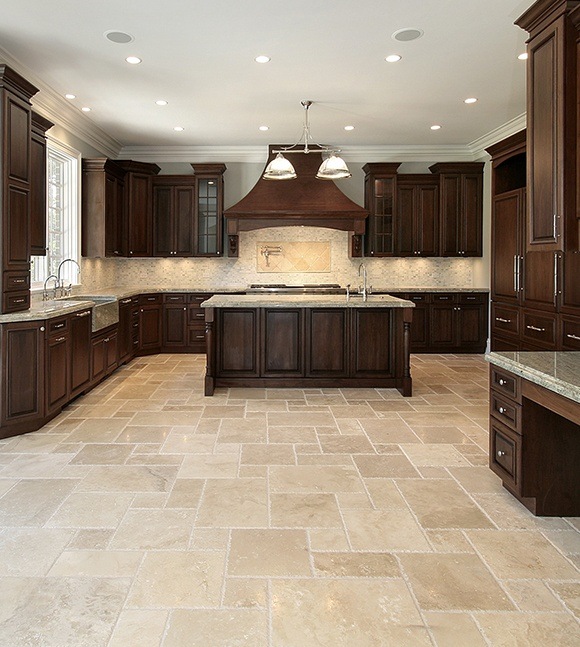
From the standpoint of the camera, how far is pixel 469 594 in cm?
229

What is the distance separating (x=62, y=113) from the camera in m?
6.61

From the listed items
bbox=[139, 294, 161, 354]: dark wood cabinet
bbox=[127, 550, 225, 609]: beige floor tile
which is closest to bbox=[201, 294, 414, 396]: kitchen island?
bbox=[139, 294, 161, 354]: dark wood cabinet

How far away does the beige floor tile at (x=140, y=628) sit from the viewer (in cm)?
200

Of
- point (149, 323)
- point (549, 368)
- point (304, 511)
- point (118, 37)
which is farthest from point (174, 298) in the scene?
point (549, 368)

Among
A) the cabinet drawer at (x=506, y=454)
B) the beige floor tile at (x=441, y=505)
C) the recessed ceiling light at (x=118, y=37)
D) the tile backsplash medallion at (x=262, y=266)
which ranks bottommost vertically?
the beige floor tile at (x=441, y=505)

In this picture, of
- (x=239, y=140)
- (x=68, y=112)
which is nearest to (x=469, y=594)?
(x=68, y=112)

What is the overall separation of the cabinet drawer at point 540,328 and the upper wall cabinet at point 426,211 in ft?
9.38

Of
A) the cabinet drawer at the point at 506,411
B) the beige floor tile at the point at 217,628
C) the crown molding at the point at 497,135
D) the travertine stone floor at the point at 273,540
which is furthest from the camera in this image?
the crown molding at the point at 497,135

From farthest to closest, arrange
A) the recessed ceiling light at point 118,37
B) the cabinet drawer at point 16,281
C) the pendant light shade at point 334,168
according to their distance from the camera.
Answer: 1. the pendant light shade at point 334,168
2. the recessed ceiling light at point 118,37
3. the cabinet drawer at point 16,281

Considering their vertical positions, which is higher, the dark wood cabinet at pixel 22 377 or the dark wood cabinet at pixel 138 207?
the dark wood cabinet at pixel 138 207

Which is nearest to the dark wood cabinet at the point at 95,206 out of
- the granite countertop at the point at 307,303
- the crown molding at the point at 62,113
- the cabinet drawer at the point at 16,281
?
the crown molding at the point at 62,113

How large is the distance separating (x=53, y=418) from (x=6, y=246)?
4.93 ft

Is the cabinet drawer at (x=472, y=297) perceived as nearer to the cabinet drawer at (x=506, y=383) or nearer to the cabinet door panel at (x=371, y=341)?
the cabinet door panel at (x=371, y=341)

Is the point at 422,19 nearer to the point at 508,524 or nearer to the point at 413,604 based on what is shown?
the point at 508,524
